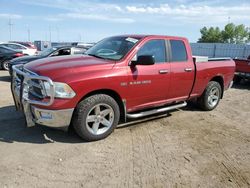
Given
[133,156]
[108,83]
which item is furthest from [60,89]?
[133,156]

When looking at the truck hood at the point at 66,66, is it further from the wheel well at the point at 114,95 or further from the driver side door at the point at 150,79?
the driver side door at the point at 150,79

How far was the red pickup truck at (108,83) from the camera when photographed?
A: 14.2ft

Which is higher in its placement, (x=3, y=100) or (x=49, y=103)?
(x=49, y=103)

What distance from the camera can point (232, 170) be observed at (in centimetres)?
401

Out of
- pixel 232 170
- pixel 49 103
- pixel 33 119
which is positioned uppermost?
pixel 49 103

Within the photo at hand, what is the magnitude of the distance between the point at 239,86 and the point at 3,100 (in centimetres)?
944

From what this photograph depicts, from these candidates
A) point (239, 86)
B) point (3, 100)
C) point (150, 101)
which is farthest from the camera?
point (239, 86)

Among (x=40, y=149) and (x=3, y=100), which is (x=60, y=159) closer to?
(x=40, y=149)

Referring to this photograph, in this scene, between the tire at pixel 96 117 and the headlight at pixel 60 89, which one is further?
the tire at pixel 96 117

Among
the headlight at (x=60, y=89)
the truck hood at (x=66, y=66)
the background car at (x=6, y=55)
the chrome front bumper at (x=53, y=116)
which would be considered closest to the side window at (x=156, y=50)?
the truck hood at (x=66, y=66)

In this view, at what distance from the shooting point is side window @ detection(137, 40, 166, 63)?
542cm

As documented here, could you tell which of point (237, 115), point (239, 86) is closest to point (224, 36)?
point (239, 86)

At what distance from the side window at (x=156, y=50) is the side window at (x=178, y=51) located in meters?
0.27

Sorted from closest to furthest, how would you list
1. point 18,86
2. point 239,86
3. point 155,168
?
point 155,168
point 18,86
point 239,86
